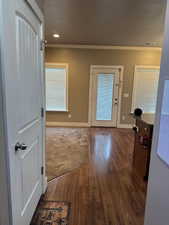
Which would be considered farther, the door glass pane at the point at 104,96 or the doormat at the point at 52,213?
the door glass pane at the point at 104,96

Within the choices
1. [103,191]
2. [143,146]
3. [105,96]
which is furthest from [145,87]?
[103,191]

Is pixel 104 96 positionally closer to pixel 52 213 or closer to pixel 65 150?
pixel 65 150

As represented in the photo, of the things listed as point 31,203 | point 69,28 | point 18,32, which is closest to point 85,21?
point 69,28

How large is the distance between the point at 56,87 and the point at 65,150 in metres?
2.67

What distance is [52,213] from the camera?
70.6 inches

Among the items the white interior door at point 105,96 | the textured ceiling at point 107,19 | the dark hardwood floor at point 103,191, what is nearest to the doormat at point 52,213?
the dark hardwood floor at point 103,191

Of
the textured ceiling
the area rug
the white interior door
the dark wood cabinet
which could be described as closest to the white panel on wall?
the dark wood cabinet

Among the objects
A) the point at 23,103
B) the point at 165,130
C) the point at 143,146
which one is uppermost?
the point at 23,103

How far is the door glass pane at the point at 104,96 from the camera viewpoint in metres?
5.46

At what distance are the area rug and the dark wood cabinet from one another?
38.2 inches

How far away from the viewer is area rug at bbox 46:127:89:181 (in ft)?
9.20

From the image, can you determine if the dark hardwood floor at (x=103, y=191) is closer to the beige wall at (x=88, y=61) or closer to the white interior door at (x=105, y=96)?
the white interior door at (x=105, y=96)

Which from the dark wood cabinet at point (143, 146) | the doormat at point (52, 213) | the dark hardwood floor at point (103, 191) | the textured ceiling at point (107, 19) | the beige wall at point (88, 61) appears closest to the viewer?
the doormat at point (52, 213)

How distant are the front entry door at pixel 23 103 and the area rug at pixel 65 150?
0.86m
